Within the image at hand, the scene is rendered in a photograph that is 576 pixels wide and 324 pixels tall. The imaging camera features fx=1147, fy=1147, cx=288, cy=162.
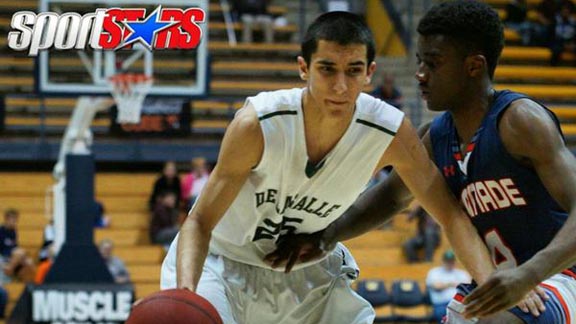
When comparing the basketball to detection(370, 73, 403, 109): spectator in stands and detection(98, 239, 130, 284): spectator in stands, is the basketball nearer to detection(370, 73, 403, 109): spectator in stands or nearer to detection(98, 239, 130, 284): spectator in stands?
detection(98, 239, 130, 284): spectator in stands

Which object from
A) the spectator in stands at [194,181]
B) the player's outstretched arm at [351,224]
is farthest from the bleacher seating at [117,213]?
the player's outstretched arm at [351,224]

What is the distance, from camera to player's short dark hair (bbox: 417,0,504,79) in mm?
4219

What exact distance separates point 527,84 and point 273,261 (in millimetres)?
13479

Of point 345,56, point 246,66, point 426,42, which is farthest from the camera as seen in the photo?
point 246,66

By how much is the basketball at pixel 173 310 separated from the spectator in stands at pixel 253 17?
43.3 ft

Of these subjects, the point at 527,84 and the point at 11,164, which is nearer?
the point at 11,164

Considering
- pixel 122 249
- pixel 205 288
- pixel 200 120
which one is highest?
pixel 205 288

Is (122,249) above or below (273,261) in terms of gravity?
below

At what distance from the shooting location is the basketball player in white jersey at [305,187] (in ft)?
13.1

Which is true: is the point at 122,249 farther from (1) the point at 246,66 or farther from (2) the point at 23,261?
(1) the point at 246,66

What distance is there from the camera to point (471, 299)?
3666mm

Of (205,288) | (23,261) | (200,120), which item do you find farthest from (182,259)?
(200,120)

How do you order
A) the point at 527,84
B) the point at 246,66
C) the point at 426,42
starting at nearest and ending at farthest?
the point at 426,42 < the point at 246,66 < the point at 527,84

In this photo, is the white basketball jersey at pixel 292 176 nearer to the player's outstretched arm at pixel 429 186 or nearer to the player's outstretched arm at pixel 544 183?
the player's outstretched arm at pixel 429 186
